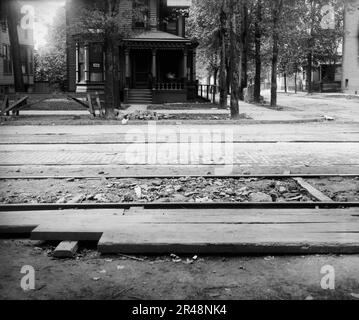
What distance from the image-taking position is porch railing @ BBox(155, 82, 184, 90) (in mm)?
32812

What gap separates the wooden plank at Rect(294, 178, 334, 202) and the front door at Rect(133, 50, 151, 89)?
1054 inches

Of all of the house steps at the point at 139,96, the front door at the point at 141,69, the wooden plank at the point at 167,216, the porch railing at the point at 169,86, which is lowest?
the wooden plank at the point at 167,216

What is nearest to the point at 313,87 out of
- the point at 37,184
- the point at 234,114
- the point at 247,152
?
the point at 234,114

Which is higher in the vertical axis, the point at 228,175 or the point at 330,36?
the point at 330,36

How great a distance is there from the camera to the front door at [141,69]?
33881 mm

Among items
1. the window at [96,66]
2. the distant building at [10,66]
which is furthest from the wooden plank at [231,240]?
the distant building at [10,66]

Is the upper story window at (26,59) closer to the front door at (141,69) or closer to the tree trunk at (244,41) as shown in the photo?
the front door at (141,69)

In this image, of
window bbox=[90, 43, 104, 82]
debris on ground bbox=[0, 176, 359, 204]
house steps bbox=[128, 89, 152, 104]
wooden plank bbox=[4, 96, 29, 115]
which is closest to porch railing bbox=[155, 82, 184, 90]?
house steps bbox=[128, 89, 152, 104]

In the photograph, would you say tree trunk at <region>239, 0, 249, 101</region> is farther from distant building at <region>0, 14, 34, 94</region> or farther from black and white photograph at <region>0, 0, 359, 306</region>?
black and white photograph at <region>0, 0, 359, 306</region>

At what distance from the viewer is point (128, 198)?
6758mm

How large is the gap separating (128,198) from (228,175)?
2160mm

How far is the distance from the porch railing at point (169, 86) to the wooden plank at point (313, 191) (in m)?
25.6

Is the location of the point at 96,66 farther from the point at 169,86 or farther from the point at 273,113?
the point at 273,113

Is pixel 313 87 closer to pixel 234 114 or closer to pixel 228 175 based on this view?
pixel 234 114
